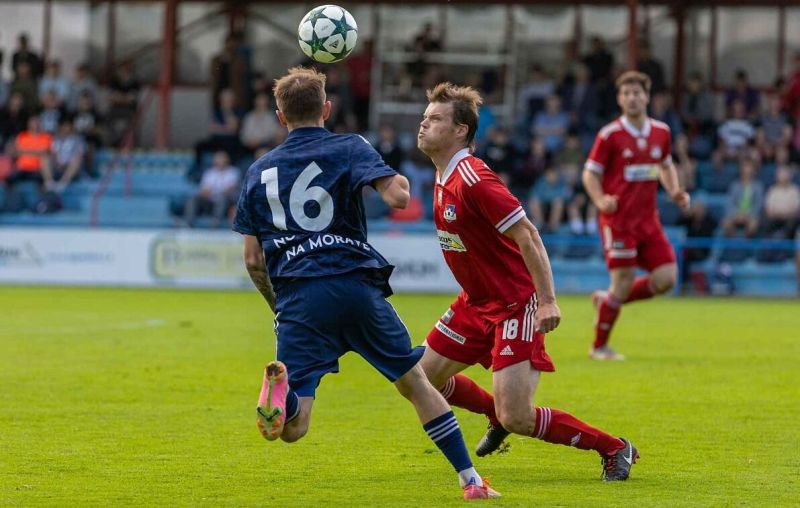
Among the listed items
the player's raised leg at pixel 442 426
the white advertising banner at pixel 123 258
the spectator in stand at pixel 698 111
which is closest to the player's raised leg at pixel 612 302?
the player's raised leg at pixel 442 426

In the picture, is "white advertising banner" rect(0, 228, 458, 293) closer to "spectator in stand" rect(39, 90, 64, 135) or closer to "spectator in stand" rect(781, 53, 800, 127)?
"spectator in stand" rect(39, 90, 64, 135)

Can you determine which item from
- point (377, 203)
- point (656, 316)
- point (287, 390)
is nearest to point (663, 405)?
point (287, 390)

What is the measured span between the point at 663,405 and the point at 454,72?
19.2 meters

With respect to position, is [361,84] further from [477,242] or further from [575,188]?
[477,242]

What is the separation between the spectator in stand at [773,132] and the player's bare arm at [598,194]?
13368 mm

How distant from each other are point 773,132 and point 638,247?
14.2 meters

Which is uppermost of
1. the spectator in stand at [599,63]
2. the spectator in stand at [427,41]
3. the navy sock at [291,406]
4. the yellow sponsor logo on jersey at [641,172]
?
the spectator in stand at [427,41]

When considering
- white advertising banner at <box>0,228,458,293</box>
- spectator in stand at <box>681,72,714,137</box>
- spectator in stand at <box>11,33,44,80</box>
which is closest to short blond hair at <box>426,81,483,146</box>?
white advertising banner at <box>0,228,458,293</box>

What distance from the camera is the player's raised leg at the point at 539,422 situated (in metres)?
6.74

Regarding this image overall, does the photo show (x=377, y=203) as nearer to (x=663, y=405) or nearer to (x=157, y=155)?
(x=157, y=155)

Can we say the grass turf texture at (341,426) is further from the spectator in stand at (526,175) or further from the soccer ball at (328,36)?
the spectator in stand at (526,175)

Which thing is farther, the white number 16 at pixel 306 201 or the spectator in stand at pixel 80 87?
the spectator in stand at pixel 80 87

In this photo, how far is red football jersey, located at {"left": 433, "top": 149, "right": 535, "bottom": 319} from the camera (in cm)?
675

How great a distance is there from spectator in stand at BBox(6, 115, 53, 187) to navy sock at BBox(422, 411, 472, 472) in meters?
21.0
